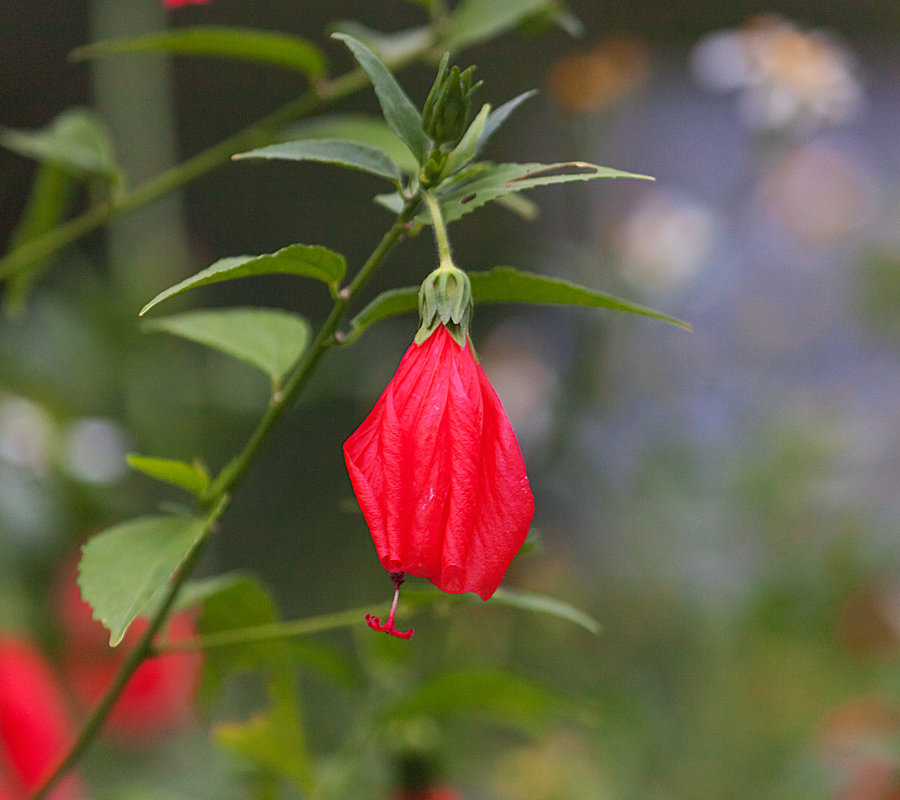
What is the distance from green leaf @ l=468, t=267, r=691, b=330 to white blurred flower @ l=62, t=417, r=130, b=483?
0.50 meters

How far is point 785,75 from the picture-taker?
2.99 feet

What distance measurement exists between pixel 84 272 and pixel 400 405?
832 mm

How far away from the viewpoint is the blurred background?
770 mm

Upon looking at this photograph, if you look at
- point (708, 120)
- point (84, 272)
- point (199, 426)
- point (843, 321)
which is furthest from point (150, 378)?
point (708, 120)

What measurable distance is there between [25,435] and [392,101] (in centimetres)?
55

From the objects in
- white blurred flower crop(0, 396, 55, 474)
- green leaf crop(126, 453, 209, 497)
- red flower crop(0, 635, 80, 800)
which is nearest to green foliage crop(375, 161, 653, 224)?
green leaf crop(126, 453, 209, 497)

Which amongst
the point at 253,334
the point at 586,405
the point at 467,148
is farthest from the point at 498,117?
the point at 586,405

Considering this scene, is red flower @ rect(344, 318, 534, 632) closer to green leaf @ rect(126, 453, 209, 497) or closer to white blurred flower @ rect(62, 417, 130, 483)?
green leaf @ rect(126, 453, 209, 497)

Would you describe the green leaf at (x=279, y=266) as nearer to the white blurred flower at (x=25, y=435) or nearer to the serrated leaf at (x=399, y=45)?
the serrated leaf at (x=399, y=45)

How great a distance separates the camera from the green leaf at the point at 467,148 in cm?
25

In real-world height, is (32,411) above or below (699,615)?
above

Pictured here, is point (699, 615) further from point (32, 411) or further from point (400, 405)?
point (400, 405)

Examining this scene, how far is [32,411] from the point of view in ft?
2.35

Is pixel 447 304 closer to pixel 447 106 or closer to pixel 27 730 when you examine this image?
pixel 447 106
